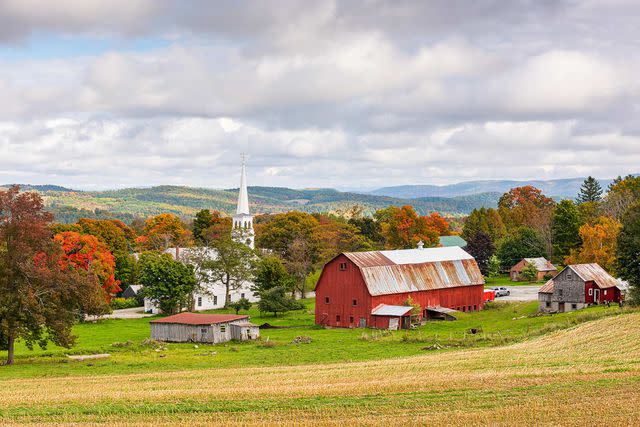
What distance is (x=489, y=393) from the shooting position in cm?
2633

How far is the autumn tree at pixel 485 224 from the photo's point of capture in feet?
437

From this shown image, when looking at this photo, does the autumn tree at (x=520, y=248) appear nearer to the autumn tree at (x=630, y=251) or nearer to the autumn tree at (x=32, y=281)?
the autumn tree at (x=630, y=251)

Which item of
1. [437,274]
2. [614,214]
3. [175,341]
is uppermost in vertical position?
[614,214]

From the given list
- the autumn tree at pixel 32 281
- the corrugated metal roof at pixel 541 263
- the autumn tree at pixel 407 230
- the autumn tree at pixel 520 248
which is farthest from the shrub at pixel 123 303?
the autumn tree at pixel 520 248

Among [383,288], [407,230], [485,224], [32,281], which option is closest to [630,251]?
[383,288]

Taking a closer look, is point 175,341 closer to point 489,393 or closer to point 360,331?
point 360,331

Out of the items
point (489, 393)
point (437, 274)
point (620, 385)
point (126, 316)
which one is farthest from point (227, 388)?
point (126, 316)

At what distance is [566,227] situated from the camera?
345 ft

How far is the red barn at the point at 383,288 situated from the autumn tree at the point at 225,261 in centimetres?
1455

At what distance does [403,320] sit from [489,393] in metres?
40.3

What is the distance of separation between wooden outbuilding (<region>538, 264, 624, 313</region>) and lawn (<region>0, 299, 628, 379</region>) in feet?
7.86

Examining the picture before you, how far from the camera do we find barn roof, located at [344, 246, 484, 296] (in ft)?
229

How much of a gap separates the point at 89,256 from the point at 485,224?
262 feet

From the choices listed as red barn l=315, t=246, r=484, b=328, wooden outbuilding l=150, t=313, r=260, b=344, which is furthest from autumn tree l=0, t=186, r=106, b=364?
red barn l=315, t=246, r=484, b=328
